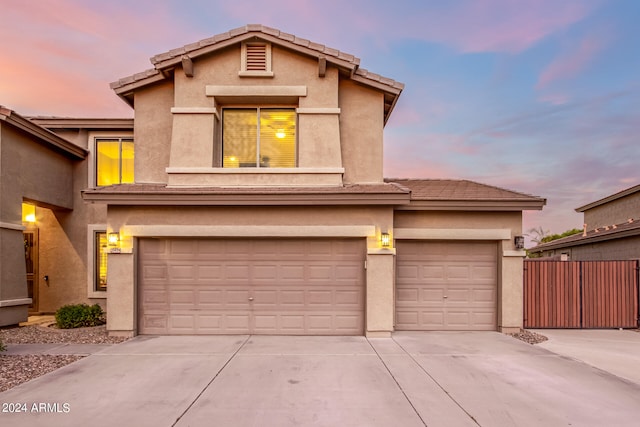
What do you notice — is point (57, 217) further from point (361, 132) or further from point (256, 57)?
point (361, 132)

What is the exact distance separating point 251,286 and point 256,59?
586cm

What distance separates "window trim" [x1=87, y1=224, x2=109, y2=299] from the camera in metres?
10.8

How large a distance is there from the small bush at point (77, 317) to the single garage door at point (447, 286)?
8.18 m

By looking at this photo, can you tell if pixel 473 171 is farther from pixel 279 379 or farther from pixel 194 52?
pixel 279 379

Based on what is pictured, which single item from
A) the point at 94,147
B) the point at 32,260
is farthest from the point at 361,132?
the point at 32,260

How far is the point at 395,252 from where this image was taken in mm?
8445

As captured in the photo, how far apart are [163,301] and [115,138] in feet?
20.7

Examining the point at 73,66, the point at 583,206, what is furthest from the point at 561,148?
the point at 73,66

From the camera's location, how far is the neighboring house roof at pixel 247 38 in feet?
28.2

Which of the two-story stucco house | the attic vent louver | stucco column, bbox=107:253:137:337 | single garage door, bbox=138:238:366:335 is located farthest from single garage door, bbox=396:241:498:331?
stucco column, bbox=107:253:137:337

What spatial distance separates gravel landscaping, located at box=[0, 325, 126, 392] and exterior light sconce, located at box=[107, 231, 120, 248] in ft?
7.15

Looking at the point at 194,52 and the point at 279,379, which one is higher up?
the point at 194,52

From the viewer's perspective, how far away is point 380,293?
26.3 feet

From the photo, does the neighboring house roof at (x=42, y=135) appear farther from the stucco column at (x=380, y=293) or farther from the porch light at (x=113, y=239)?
the stucco column at (x=380, y=293)
